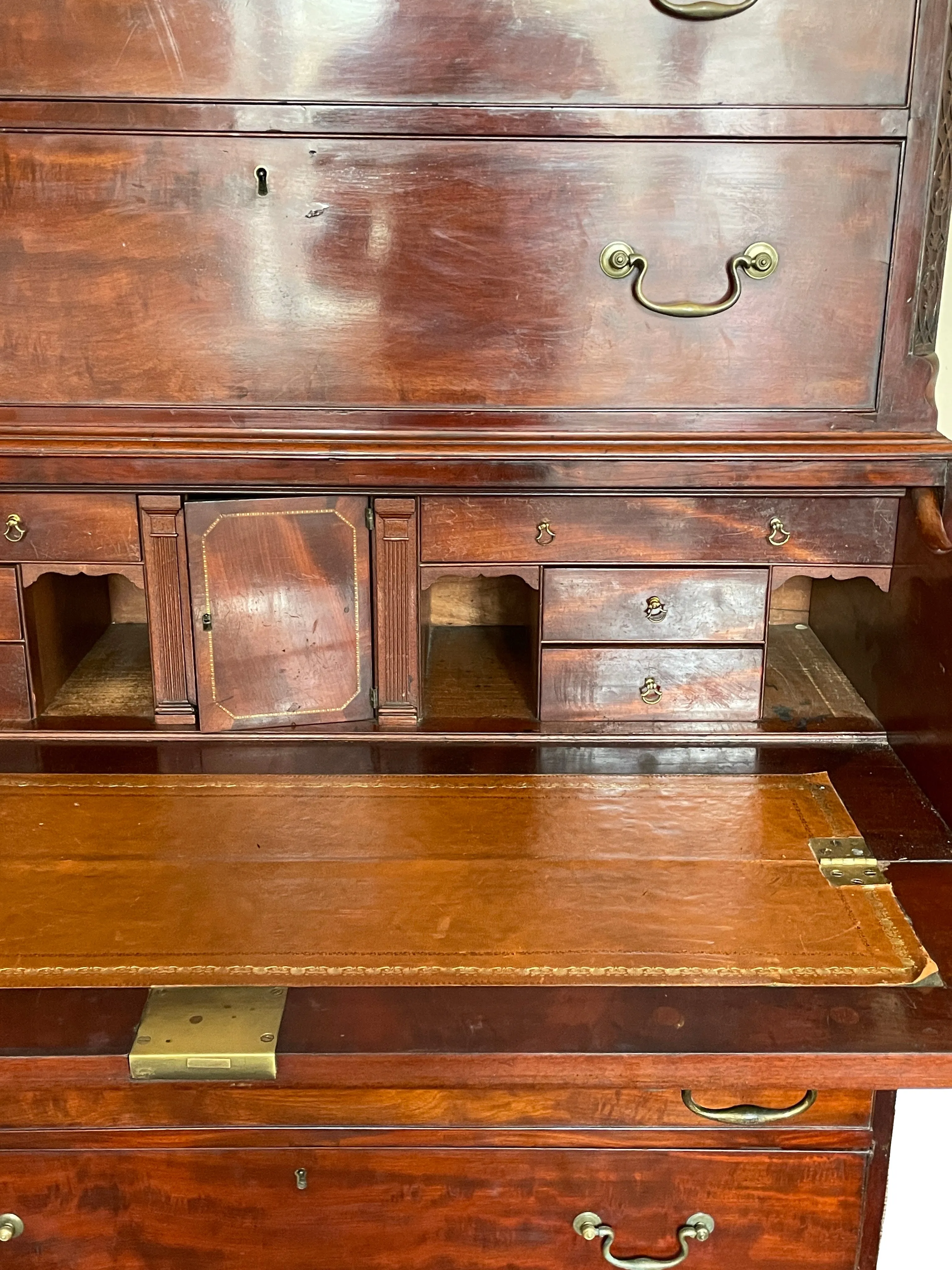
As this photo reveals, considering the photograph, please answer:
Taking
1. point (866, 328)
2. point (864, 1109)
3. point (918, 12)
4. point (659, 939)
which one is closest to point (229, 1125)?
point (659, 939)

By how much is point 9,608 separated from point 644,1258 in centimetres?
114

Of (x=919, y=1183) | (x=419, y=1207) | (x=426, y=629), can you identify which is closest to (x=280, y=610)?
(x=426, y=629)

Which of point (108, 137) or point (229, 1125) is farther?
point (108, 137)

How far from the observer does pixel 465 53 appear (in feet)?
4.68

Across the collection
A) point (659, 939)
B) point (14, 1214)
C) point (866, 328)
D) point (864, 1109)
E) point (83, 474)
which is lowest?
point (14, 1214)

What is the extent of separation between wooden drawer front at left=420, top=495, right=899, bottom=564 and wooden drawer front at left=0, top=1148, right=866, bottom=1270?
78 cm

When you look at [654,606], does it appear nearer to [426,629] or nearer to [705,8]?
[426,629]

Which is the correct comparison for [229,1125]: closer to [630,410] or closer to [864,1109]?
[864,1109]

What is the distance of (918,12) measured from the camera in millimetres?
1417

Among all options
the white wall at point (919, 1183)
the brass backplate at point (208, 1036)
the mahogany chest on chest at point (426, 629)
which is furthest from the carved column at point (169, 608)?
the white wall at point (919, 1183)

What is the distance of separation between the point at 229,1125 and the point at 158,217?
1.07 metres

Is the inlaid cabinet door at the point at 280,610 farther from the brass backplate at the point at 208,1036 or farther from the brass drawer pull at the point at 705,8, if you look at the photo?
the brass drawer pull at the point at 705,8

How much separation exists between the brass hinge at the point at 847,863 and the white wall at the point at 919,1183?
246 mm

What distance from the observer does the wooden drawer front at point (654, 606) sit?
Answer: 1.65 m
